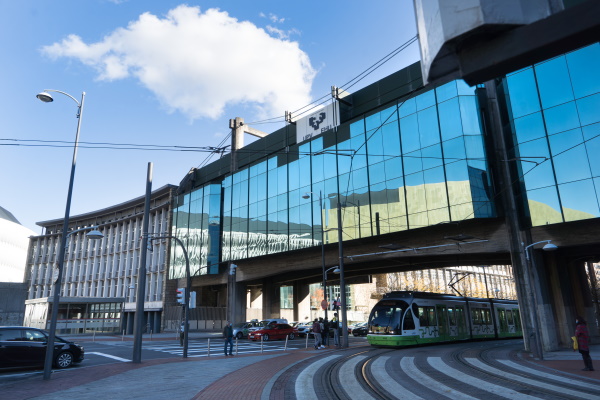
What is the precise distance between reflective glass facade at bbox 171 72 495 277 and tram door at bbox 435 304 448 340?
504 centimetres

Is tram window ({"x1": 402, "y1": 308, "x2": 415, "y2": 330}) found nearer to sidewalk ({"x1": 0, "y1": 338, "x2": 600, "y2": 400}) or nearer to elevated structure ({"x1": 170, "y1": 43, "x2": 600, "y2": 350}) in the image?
elevated structure ({"x1": 170, "y1": 43, "x2": 600, "y2": 350})

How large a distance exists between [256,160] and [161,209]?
20.9 meters

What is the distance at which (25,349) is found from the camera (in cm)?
1500

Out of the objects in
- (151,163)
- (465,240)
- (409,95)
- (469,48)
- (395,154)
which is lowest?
(469,48)

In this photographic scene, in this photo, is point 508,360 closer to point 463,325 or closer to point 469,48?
point 463,325

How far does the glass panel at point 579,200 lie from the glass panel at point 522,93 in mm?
4509

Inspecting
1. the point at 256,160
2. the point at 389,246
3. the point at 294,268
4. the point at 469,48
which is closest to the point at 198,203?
the point at 256,160

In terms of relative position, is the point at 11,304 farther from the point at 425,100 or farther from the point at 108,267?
the point at 425,100

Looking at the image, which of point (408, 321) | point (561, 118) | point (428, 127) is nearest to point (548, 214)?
point (561, 118)

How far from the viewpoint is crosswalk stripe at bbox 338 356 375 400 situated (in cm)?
978

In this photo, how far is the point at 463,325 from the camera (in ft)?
85.9

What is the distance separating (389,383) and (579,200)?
15328 mm

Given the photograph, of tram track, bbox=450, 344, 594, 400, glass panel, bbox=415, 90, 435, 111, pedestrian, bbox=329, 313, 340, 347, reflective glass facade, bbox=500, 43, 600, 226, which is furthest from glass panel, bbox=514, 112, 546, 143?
pedestrian, bbox=329, 313, 340, 347

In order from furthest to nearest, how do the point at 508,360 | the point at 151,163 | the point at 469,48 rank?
the point at 151,163 < the point at 508,360 < the point at 469,48
